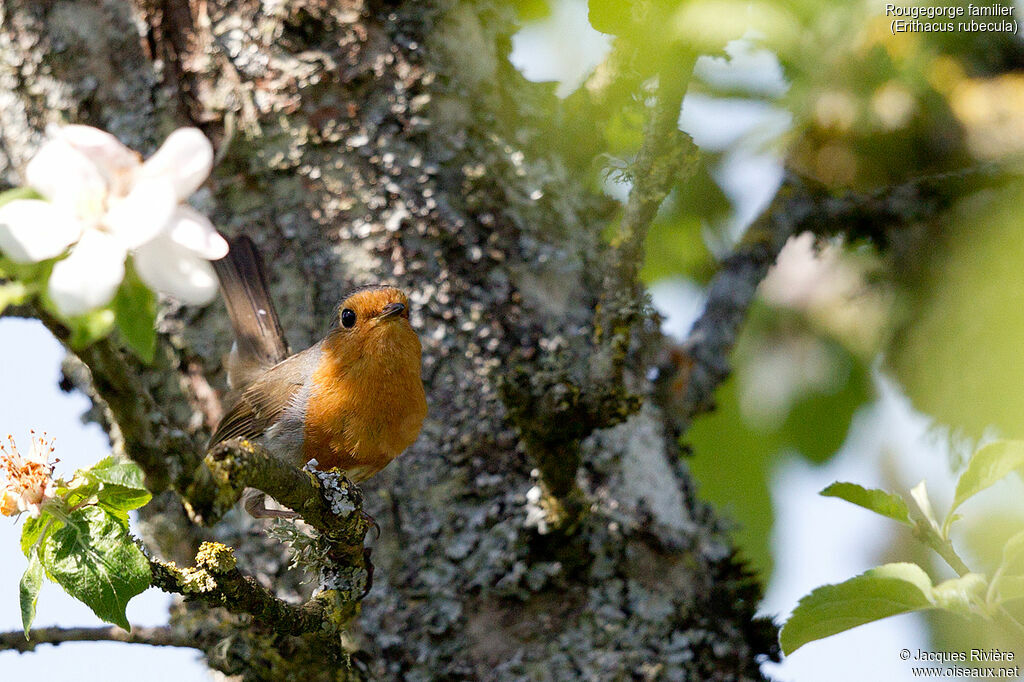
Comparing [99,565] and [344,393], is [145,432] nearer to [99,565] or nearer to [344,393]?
→ [99,565]

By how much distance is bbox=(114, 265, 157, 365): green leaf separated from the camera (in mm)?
993

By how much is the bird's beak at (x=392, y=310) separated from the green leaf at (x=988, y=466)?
5.95ft

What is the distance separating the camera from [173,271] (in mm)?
1021

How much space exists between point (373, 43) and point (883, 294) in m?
2.66

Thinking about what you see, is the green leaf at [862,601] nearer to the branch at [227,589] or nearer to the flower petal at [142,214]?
the branch at [227,589]

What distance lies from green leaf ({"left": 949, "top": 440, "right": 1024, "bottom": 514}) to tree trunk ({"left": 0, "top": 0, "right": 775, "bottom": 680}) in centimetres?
134

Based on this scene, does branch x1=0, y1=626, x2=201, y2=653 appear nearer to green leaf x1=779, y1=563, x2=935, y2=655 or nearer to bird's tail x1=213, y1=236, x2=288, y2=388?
bird's tail x1=213, y1=236, x2=288, y2=388

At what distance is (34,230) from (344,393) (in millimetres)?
2115

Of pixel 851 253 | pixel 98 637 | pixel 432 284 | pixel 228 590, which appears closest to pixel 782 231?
pixel 851 253

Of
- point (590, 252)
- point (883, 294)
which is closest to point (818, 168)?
point (883, 294)

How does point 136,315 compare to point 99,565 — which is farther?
point 99,565

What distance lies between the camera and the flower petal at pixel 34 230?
0.97 m

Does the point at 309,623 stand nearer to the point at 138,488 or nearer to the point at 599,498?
the point at 138,488

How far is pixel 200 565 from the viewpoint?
1.85m
